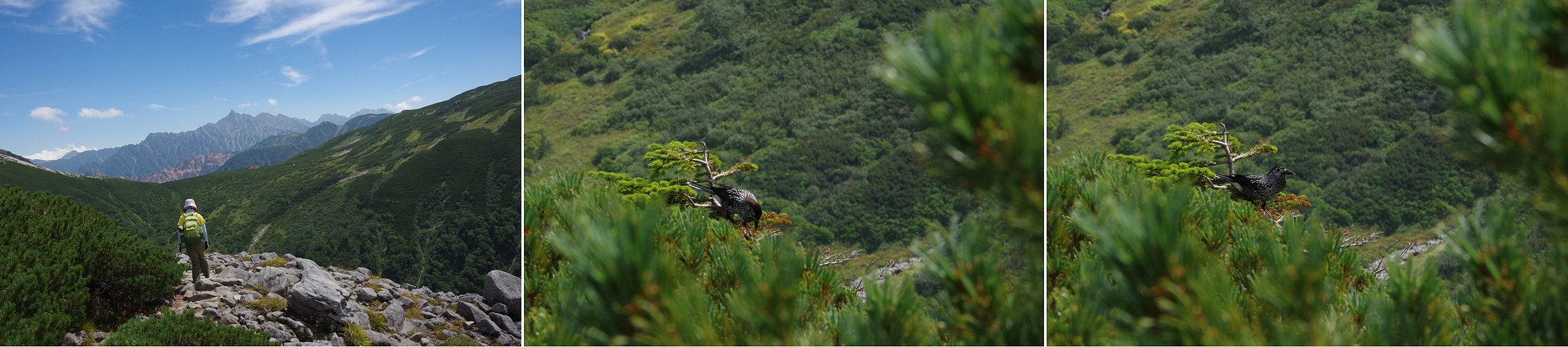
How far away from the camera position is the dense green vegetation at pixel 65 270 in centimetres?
385

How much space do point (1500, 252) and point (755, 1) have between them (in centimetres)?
3009

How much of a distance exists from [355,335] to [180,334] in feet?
10.7

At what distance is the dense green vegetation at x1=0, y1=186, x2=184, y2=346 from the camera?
385 centimetres

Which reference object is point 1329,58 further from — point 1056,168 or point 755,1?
point 1056,168

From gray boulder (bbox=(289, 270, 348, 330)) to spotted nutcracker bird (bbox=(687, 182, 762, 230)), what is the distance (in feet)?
18.2

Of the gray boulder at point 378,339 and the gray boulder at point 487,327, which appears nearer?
the gray boulder at point 378,339

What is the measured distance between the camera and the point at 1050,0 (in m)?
24.0

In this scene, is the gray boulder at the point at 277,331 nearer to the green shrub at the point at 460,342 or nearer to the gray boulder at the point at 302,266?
the green shrub at the point at 460,342

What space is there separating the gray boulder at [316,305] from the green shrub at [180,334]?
2.52m

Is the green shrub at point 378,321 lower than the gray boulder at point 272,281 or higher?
A: lower

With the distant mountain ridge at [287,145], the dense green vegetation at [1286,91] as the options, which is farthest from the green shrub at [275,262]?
the distant mountain ridge at [287,145]

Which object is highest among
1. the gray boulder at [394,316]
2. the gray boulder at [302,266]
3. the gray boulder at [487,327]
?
the gray boulder at [302,266]

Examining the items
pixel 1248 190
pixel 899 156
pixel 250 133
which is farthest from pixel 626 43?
pixel 250 133

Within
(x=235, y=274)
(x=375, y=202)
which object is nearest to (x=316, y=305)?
(x=235, y=274)
